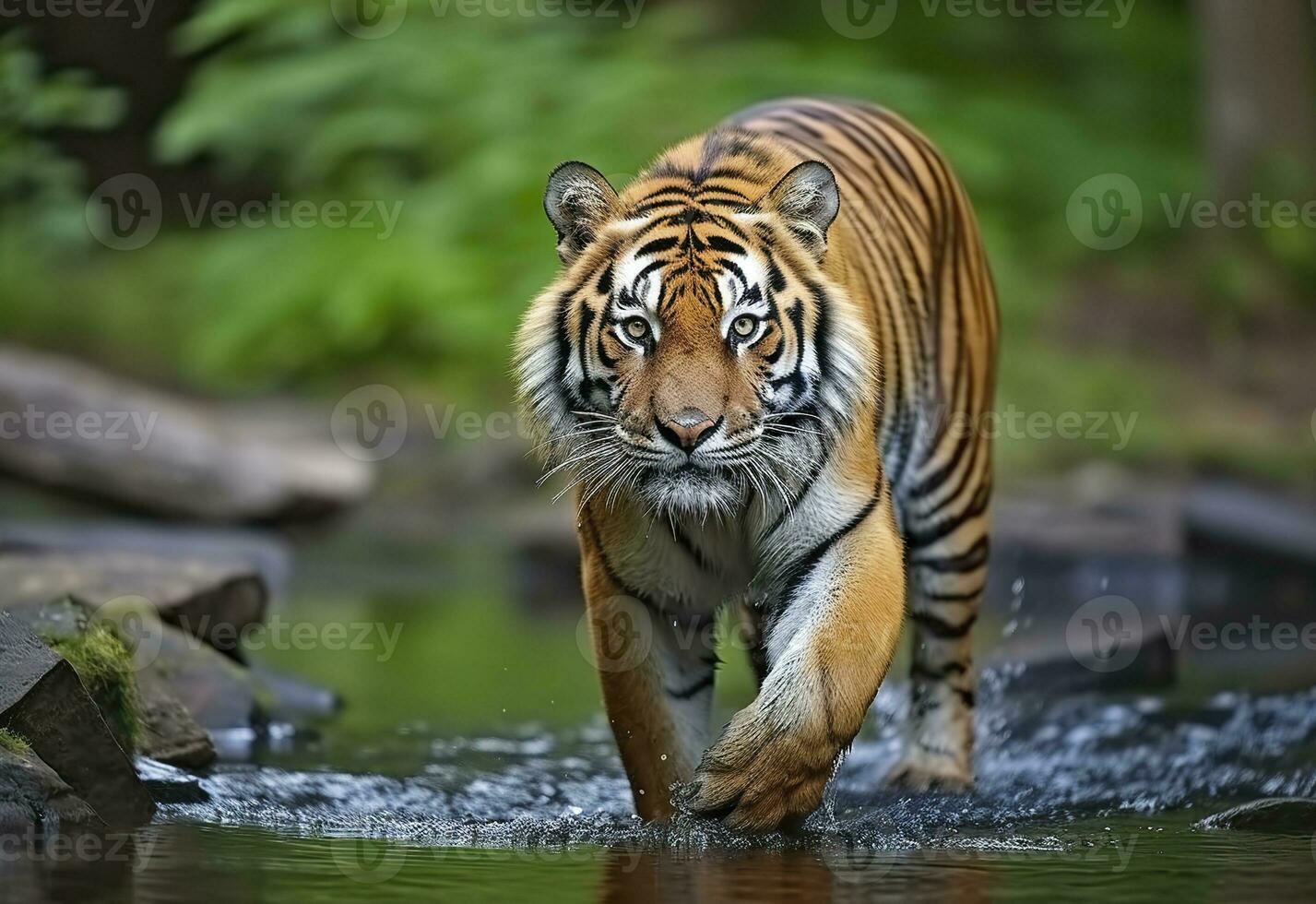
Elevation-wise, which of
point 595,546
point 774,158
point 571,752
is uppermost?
point 774,158

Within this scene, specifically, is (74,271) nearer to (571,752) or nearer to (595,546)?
(571,752)

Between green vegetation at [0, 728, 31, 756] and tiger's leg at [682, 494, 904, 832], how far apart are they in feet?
4.68

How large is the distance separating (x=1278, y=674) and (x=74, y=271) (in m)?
10.5

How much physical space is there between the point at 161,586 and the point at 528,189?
6242 millimetres

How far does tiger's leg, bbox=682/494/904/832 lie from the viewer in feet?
13.6

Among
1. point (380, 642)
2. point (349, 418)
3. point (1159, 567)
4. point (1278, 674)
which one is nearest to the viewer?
point (1278, 674)

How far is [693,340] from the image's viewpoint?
417 cm

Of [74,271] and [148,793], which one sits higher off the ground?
[74,271]

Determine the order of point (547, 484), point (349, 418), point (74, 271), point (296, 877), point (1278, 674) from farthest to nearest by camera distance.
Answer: point (74, 271) → point (349, 418) → point (547, 484) → point (1278, 674) → point (296, 877)

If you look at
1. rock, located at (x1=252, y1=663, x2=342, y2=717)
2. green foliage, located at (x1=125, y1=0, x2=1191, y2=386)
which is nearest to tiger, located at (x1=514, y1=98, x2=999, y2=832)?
rock, located at (x1=252, y1=663, x2=342, y2=717)

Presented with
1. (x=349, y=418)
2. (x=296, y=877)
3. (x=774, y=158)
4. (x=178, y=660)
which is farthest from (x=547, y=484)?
(x=296, y=877)

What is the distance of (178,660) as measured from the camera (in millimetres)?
5945

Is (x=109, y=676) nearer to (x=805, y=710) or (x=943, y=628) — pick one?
(x=805, y=710)

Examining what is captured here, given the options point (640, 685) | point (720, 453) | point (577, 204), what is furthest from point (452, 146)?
point (720, 453)
